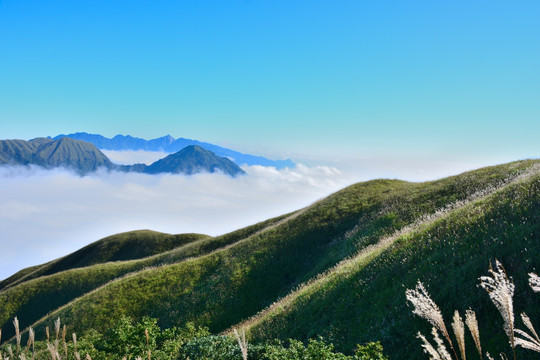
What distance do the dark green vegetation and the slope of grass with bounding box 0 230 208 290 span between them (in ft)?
80.5

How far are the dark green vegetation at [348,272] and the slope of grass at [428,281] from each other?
0.06 m

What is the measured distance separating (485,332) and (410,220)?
20857 mm

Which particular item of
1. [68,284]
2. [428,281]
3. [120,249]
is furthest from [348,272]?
[120,249]

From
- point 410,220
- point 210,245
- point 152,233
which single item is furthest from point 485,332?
point 152,233

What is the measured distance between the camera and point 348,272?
20.4m

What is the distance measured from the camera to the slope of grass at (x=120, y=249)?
82.8m

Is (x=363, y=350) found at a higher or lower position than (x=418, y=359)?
higher

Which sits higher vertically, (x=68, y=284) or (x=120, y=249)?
(x=120, y=249)

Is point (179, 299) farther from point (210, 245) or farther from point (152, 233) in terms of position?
point (152, 233)

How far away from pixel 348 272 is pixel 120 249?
8154 centimetres

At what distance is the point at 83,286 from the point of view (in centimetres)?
5356

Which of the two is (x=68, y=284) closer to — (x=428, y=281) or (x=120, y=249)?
(x=120, y=249)

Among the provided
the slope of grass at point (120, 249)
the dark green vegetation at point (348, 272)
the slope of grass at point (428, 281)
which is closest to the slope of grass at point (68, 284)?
the dark green vegetation at point (348, 272)

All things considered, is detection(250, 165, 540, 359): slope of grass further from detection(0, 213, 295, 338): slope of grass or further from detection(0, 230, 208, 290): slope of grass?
detection(0, 230, 208, 290): slope of grass
